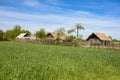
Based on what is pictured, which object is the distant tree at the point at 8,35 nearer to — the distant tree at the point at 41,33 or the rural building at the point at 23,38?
the rural building at the point at 23,38

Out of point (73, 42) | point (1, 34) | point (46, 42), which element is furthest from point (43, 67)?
point (1, 34)

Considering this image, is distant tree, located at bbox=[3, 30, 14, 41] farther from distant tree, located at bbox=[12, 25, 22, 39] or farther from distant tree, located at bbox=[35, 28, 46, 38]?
distant tree, located at bbox=[35, 28, 46, 38]

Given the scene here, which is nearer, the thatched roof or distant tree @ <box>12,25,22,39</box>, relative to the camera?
the thatched roof

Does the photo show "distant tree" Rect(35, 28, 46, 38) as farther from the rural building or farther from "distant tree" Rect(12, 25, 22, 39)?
"distant tree" Rect(12, 25, 22, 39)

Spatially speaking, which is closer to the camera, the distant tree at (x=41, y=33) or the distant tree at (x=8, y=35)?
the distant tree at (x=41, y=33)

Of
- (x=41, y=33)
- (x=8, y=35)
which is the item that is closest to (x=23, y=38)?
(x=41, y=33)

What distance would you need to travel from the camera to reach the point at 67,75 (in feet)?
42.1

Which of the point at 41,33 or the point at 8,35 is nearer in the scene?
the point at 41,33

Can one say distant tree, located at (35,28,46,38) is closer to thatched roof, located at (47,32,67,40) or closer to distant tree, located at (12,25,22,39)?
thatched roof, located at (47,32,67,40)

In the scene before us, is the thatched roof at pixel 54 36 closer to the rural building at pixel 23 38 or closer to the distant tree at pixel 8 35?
the rural building at pixel 23 38

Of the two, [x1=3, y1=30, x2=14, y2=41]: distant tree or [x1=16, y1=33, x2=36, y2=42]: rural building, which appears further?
[x1=3, y1=30, x2=14, y2=41]: distant tree

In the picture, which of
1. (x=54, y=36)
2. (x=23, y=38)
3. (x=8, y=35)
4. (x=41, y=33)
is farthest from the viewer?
(x=8, y=35)

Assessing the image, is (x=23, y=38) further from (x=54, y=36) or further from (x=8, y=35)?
(x=8, y=35)

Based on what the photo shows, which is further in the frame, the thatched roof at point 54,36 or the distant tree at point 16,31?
the distant tree at point 16,31
